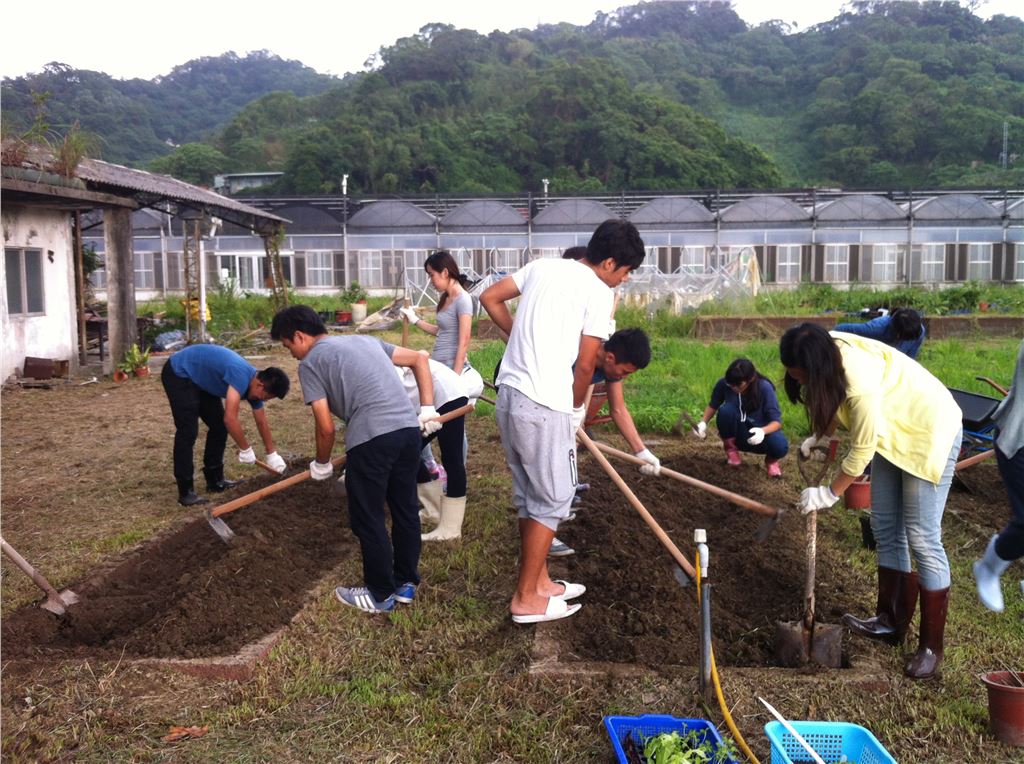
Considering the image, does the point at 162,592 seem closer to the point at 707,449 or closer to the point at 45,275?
the point at 707,449

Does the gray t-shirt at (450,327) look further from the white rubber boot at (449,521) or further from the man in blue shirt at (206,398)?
the man in blue shirt at (206,398)

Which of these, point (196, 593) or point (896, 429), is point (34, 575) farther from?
point (896, 429)

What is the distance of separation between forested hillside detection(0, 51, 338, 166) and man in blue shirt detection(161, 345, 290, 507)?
108 feet

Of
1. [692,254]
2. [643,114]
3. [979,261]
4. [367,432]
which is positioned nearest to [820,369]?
[367,432]

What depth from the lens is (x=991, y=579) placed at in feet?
12.6

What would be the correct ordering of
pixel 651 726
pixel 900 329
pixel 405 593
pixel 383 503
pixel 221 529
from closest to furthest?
pixel 651 726 → pixel 383 503 → pixel 405 593 → pixel 221 529 → pixel 900 329

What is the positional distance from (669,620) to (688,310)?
14.1 metres

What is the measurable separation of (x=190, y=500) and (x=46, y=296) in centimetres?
776

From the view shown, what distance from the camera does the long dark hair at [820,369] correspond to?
10.5 feet

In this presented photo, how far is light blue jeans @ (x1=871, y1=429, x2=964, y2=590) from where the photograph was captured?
11.1 feet

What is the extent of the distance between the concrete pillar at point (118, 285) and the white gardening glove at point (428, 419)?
989cm

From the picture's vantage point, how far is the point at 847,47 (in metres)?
68.6

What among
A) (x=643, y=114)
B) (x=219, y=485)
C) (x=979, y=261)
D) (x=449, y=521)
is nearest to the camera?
(x=449, y=521)

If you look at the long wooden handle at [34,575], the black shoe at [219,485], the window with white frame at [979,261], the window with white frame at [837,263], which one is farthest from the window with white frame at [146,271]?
the long wooden handle at [34,575]
